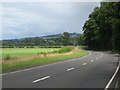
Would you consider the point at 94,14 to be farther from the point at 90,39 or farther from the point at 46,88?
the point at 46,88

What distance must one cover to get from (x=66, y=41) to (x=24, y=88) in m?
183

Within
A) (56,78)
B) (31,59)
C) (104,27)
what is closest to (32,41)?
(104,27)

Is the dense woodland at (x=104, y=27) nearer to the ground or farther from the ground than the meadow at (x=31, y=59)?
→ farther from the ground

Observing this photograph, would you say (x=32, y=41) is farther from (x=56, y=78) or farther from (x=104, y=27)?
(x=56, y=78)

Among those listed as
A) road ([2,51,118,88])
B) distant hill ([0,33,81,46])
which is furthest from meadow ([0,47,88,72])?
distant hill ([0,33,81,46])

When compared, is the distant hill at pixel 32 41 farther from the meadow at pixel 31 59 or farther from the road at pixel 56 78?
the road at pixel 56 78

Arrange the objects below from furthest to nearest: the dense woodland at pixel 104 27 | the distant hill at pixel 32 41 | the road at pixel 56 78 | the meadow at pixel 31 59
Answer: the distant hill at pixel 32 41 < the dense woodland at pixel 104 27 < the meadow at pixel 31 59 < the road at pixel 56 78

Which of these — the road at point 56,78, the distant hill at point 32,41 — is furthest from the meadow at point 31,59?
the distant hill at point 32,41

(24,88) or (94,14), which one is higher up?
(94,14)

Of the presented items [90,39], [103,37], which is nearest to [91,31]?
[90,39]

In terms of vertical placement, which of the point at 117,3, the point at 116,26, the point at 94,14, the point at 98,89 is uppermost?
the point at 94,14

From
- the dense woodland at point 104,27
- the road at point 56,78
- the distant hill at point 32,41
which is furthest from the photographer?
the distant hill at point 32,41

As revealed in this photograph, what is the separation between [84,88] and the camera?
8.99m

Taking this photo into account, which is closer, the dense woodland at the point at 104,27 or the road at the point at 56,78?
the road at the point at 56,78
